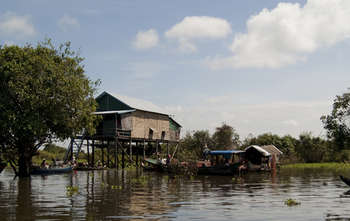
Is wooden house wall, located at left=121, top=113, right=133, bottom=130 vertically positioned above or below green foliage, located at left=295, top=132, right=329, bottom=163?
above

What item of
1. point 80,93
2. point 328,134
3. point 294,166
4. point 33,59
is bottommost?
point 294,166

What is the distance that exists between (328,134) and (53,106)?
25780 millimetres

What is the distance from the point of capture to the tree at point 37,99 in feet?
91.0

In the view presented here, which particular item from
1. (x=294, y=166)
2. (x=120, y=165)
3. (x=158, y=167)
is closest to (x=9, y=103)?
(x=158, y=167)

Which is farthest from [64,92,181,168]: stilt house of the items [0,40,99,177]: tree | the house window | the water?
the water

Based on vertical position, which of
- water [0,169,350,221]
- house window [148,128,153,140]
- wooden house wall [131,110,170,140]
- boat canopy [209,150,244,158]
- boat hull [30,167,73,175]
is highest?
wooden house wall [131,110,170,140]

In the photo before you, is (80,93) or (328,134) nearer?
(80,93)

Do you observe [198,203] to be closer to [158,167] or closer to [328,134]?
[158,167]

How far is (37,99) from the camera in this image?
27922 millimetres

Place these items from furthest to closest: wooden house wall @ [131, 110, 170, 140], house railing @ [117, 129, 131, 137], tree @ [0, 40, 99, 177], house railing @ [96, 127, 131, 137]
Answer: wooden house wall @ [131, 110, 170, 140]
house railing @ [117, 129, 131, 137]
house railing @ [96, 127, 131, 137]
tree @ [0, 40, 99, 177]

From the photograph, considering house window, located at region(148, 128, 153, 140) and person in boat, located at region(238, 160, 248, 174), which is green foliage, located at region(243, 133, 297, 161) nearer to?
house window, located at region(148, 128, 153, 140)

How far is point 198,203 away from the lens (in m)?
14.7

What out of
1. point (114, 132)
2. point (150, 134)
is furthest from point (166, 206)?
point (150, 134)

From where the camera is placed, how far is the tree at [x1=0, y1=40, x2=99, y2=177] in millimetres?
27750
